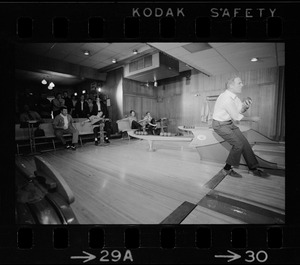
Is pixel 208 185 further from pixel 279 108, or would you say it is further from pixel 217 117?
pixel 279 108

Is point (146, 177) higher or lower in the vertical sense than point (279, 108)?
lower

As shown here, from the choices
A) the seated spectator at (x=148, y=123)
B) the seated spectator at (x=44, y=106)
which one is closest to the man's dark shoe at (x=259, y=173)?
the seated spectator at (x=148, y=123)

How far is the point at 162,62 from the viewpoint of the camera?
13.4 ft

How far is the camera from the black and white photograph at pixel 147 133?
4.42ft

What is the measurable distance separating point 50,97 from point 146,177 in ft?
5.75

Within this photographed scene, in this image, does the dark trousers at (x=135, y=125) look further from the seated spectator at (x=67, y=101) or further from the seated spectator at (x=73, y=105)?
the seated spectator at (x=67, y=101)

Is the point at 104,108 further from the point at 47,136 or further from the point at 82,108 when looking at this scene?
the point at 47,136
